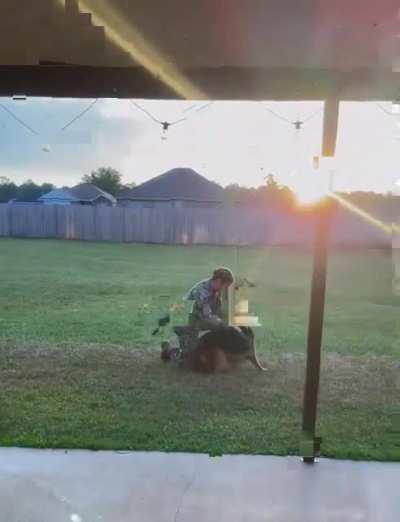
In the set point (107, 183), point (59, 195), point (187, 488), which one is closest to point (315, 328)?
point (187, 488)

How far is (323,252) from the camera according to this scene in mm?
2568

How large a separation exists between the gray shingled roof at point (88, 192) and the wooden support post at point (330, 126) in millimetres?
8636

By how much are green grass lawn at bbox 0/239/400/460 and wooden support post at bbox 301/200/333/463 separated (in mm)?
132

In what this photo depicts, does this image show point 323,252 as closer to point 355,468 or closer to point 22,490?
point 355,468

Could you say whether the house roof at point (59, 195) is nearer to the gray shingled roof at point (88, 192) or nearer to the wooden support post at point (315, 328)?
the gray shingled roof at point (88, 192)

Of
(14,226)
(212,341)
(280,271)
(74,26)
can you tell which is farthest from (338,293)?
(14,226)

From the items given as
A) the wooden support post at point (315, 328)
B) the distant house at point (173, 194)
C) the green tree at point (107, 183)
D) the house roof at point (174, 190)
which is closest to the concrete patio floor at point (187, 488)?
the wooden support post at point (315, 328)

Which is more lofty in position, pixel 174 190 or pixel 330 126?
pixel 330 126

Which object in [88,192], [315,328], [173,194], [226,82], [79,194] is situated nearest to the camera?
[226,82]

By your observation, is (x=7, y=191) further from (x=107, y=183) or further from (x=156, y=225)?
(x=156, y=225)

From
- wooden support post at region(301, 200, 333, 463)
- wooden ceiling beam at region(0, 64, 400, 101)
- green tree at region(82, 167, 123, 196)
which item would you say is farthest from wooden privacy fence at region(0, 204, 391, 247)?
wooden ceiling beam at region(0, 64, 400, 101)

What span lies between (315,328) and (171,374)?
169cm

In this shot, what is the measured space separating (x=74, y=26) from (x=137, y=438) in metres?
1.99

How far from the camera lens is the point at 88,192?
11.2 metres
